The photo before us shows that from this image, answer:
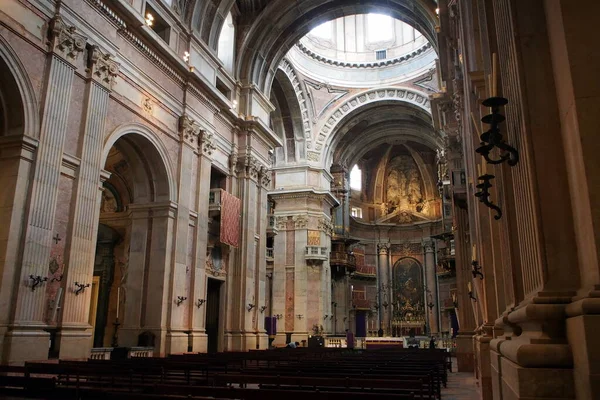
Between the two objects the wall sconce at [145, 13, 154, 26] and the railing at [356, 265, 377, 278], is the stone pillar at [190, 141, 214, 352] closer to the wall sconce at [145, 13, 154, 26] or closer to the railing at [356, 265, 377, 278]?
the wall sconce at [145, 13, 154, 26]

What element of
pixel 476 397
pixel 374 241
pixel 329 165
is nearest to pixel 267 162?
pixel 329 165

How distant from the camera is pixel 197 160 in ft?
59.6

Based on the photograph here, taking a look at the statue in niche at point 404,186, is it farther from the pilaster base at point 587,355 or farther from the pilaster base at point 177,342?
the pilaster base at point 587,355

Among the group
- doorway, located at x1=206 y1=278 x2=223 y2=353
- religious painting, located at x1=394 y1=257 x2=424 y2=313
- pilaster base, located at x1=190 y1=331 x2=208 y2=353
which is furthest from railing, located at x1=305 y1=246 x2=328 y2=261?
pilaster base, located at x1=190 y1=331 x2=208 y2=353

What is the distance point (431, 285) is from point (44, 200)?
33791mm

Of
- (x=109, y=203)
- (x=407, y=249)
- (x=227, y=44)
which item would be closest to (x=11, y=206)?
(x=109, y=203)

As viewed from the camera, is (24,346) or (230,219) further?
(230,219)

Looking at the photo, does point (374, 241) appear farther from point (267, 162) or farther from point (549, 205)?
point (549, 205)

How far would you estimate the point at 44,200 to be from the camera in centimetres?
1085

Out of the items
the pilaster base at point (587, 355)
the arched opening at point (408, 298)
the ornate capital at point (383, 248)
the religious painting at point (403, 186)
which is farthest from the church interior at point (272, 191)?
the ornate capital at point (383, 248)

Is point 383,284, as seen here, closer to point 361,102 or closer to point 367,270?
point 367,270

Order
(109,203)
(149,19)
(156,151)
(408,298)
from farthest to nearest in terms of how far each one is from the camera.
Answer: (408,298)
(109,203)
(149,19)
(156,151)

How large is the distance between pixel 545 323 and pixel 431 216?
39.9 metres

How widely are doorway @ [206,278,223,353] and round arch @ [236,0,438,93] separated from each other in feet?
29.7
